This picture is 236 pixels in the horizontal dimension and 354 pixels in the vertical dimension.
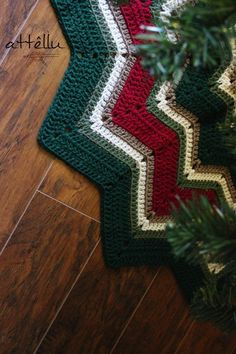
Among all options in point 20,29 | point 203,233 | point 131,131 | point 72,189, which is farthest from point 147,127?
point 203,233

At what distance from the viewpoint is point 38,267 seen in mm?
929

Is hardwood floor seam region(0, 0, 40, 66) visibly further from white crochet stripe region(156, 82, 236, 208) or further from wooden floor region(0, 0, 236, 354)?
white crochet stripe region(156, 82, 236, 208)

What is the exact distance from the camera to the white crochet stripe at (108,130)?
3.04 ft

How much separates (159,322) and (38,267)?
0.95 ft

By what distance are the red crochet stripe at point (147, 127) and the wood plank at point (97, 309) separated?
160mm

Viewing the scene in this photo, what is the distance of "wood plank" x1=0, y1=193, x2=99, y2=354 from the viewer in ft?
3.02

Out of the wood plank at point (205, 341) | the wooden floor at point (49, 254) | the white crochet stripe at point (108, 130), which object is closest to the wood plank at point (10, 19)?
the wooden floor at point (49, 254)

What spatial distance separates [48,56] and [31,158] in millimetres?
208

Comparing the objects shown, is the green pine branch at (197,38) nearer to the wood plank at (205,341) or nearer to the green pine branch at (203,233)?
the green pine branch at (203,233)

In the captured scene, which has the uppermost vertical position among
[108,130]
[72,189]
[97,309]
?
[108,130]

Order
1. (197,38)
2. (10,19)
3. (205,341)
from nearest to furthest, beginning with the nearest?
(197,38) → (10,19) → (205,341)

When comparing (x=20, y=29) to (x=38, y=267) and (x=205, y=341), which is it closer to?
(x=38, y=267)

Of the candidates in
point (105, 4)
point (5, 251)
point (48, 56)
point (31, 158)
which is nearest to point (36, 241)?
point (5, 251)

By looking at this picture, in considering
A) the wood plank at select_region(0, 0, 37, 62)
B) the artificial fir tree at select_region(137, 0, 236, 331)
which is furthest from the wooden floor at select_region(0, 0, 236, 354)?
the artificial fir tree at select_region(137, 0, 236, 331)
